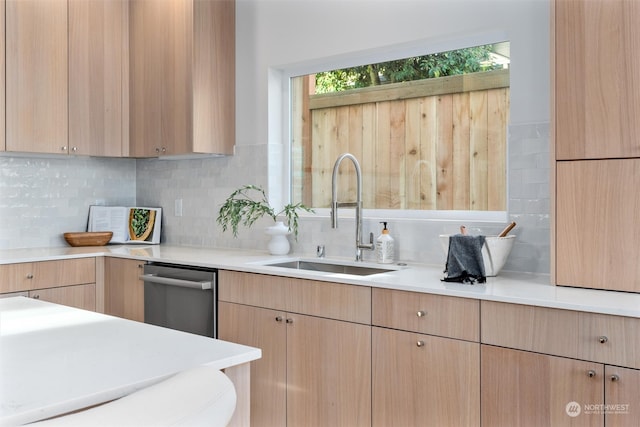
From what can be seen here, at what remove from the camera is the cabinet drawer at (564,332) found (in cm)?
174

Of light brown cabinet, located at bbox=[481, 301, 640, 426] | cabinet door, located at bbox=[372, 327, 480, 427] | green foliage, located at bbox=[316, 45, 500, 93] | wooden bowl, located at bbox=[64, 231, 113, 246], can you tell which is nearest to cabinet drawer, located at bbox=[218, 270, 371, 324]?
cabinet door, located at bbox=[372, 327, 480, 427]

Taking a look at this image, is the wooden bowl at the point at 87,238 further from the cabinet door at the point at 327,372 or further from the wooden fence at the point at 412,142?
the cabinet door at the point at 327,372

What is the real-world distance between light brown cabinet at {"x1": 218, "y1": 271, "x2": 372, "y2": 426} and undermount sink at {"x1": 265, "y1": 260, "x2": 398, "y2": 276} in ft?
1.21

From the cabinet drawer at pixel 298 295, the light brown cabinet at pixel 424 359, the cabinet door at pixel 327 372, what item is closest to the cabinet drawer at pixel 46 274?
the cabinet drawer at pixel 298 295

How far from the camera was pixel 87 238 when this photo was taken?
3990 millimetres

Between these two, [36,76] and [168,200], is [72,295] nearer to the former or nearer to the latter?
[168,200]

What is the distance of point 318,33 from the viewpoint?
131 inches

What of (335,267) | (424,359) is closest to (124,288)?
(335,267)

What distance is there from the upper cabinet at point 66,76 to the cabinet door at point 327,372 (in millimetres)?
2082

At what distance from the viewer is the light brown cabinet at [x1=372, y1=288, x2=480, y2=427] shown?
2057mm

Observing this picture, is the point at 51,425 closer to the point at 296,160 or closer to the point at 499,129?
the point at 499,129

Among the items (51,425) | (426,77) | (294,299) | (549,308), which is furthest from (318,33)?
(51,425)

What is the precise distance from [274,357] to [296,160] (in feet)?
4.48

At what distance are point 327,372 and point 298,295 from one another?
0.35 meters
